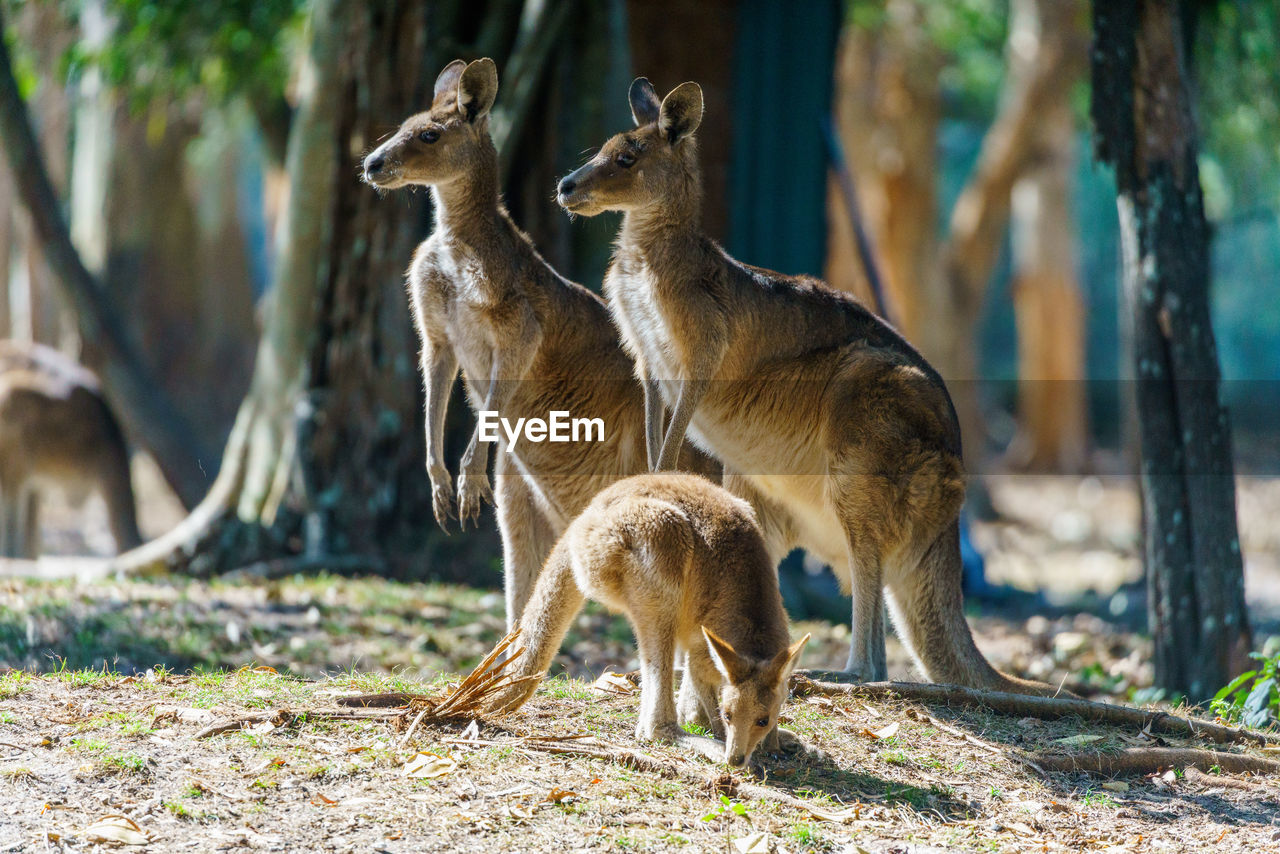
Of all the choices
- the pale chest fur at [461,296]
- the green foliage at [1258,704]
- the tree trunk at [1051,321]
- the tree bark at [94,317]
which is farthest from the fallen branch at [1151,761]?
the tree trunk at [1051,321]

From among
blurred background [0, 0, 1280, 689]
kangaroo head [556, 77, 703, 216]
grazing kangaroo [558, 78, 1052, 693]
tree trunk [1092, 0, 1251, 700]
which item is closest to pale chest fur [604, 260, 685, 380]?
grazing kangaroo [558, 78, 1052, 693]

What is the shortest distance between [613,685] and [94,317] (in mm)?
6514

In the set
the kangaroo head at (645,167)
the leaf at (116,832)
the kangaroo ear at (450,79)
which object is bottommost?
the leaf at (116,832)

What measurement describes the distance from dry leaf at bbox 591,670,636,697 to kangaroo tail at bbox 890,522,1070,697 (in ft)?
3.86

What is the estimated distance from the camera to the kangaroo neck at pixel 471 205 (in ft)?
17.2

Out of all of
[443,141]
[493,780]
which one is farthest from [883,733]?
[443,141]

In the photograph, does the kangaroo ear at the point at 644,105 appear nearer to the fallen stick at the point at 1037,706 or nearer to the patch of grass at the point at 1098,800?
the fallen stick at the point at 1037,706

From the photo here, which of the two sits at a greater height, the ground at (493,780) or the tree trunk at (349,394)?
the tree trunk at (349,394)

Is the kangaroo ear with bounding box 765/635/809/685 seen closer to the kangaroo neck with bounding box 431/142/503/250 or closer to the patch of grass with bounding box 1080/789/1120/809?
the patch of grass with bounding box 1080/789/1120/809

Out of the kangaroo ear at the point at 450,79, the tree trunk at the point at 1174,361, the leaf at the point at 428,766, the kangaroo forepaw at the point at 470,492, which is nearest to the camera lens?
the leaf at the point at 428,766

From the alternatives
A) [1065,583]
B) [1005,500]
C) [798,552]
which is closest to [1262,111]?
[798,552]

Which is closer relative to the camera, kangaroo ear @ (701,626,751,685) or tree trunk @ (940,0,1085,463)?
kangaroo ear @ (701,626,751,685)

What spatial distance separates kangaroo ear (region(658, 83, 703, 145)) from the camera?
5.00 metres

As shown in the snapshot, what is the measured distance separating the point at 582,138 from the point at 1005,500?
1431 cm
